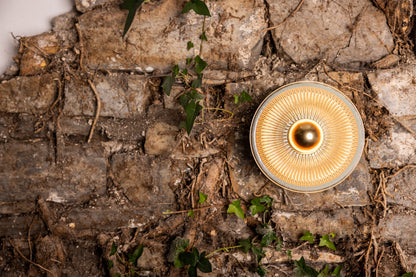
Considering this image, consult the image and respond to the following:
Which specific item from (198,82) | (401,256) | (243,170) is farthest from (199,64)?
(401,256)

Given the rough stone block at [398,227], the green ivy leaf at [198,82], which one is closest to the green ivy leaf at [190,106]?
the green ivy leaf at [198,82]

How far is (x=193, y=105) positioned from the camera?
1.41 meters

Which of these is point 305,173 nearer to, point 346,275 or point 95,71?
point 346,275

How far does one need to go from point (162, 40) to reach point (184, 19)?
0.14 meters

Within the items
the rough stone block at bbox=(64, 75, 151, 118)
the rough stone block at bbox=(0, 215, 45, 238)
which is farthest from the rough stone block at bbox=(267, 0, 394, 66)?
the rough stone block at bbox=(0, 215, 45, 238)

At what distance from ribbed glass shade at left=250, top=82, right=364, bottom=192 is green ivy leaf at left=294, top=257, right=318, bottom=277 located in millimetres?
359

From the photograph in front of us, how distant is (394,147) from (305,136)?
0.58 meters

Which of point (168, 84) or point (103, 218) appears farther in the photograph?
point (103, 218)

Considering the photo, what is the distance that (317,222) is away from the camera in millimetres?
1551

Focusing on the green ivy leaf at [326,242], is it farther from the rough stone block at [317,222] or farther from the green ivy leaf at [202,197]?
the green ivy leaf at [202,197]

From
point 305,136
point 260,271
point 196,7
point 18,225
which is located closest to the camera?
point 305,136

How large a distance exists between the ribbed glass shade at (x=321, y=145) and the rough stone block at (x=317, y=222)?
26 cm

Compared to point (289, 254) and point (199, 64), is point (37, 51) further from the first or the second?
point (289, 254)

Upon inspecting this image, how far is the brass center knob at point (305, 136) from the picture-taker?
1.25 metres
